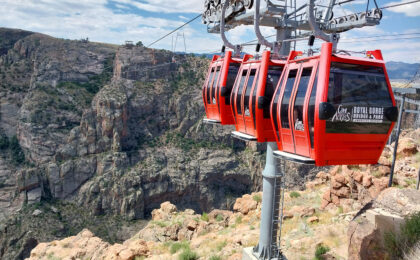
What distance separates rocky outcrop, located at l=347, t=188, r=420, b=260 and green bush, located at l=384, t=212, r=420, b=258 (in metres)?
0.17

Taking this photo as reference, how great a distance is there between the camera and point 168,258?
598 inches

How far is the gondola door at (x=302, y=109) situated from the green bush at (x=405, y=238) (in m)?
3.31

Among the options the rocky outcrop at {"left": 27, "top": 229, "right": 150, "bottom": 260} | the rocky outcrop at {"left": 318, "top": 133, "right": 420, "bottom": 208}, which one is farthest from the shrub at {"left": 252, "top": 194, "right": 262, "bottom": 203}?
the rocky outcrop at {"left": 27, "top": 229, "right": 150, "bottom": 260}

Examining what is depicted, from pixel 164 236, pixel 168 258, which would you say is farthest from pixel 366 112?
pixel 164 236

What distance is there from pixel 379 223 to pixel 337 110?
3.95 m

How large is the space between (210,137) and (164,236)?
59365 millimetres

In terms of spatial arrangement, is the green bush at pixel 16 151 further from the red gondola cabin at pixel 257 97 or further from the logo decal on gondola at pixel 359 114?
the logo decal on gondola at pixel 359 114

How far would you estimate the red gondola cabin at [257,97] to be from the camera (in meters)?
9.41

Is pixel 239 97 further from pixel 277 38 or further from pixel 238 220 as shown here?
pixel 238 220

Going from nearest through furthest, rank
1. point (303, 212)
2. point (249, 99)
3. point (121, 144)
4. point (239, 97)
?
point (249, 99) → point (239, 97) → point (303, 212) → point (121, 144)

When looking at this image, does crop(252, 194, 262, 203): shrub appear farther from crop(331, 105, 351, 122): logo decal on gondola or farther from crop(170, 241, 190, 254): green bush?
crop(331, 105, 351, 122): logo decal on gondola

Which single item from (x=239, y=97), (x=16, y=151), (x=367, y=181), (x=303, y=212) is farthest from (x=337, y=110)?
(x=16, y=151)

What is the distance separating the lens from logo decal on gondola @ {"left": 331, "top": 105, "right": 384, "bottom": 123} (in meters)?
7.09

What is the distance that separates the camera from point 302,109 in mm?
Answer: 7387
